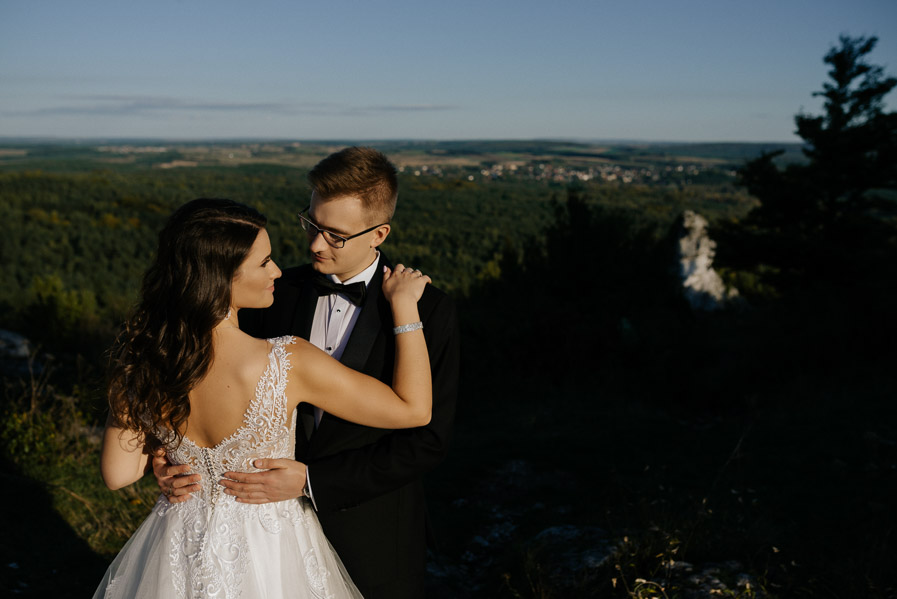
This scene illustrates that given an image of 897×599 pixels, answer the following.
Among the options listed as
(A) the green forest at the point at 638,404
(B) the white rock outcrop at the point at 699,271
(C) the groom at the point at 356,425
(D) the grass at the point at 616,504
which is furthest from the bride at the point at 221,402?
(B) the white rock outcrop at the point at 699,271

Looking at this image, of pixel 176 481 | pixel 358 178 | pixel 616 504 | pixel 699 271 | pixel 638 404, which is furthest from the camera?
pixel 699 271

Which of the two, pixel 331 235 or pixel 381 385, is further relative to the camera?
pixel 331 235

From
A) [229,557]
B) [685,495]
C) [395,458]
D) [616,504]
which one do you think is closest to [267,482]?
[229,557]

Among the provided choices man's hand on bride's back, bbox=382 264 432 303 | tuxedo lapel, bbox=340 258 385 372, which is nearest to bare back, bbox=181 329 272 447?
tuxedo lapel, bbox=340 258 385 372

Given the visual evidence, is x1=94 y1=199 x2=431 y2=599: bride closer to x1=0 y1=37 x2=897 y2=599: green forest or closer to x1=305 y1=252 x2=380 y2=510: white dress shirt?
x1=305 y1=252 x2=380 y2=510: white dress shirt

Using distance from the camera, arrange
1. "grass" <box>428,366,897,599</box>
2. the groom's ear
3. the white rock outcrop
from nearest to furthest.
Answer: the groom's ear, "grass" <box>428,366,897,599</box>, the white rock outcrop

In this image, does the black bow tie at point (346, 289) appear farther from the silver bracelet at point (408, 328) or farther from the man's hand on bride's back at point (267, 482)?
the man's hand on bride's back at point (267, 482)

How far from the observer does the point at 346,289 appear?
7.69 ft

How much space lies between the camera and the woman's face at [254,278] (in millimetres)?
1896

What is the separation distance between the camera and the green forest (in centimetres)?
373

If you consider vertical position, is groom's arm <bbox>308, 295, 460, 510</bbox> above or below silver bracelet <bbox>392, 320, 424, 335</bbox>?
below

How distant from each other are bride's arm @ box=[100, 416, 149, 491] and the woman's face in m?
0.61

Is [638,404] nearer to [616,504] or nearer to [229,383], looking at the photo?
[616,504]

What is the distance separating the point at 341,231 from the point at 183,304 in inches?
28.3
